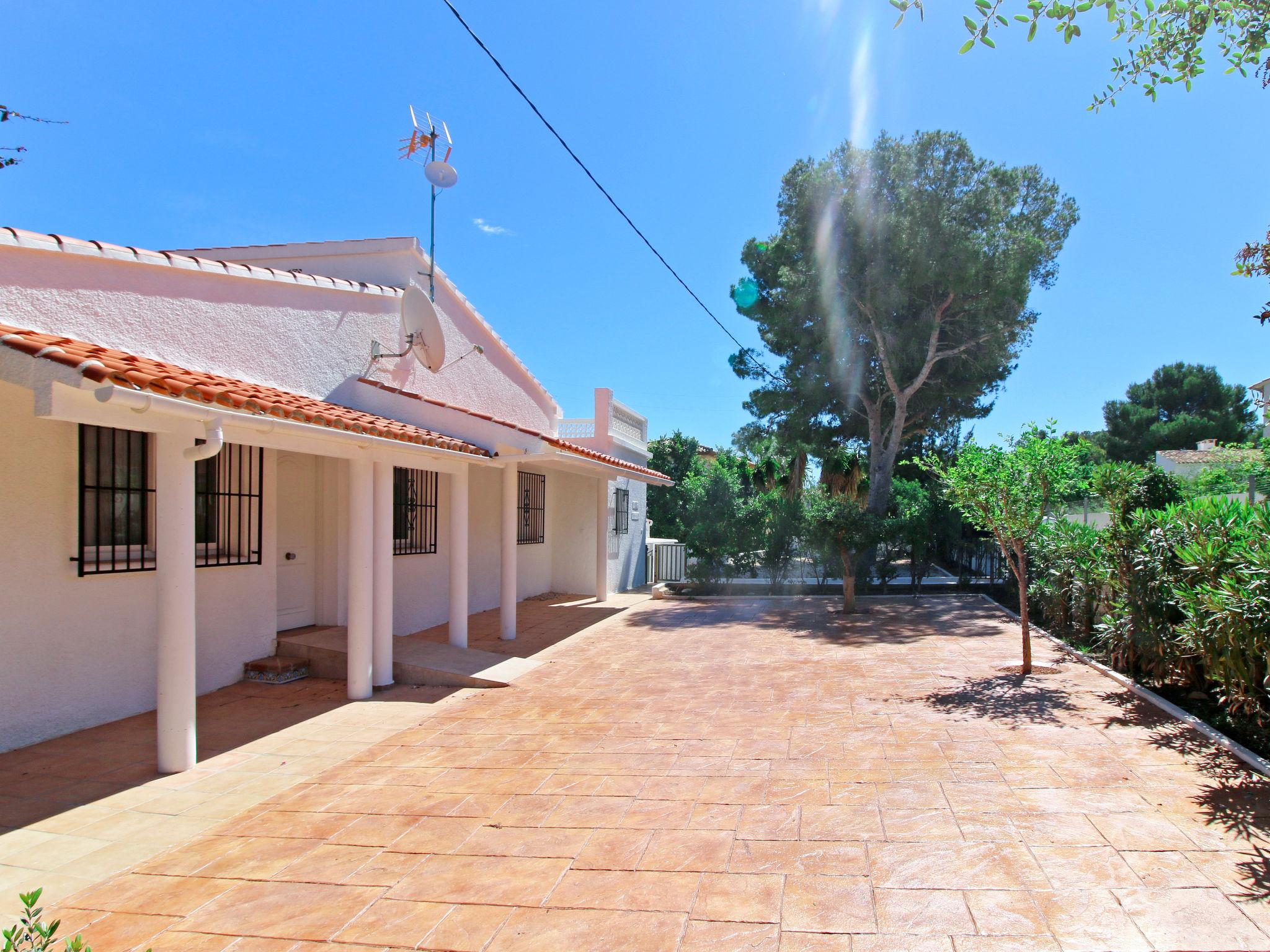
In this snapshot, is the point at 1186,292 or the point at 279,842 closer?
the point at 279,842

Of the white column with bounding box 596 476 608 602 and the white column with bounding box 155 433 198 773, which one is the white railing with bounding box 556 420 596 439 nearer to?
the white column with bounding box 596 476 608 602

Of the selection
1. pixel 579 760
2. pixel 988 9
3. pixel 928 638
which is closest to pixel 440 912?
pixel 579 760

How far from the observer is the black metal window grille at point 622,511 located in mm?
17484

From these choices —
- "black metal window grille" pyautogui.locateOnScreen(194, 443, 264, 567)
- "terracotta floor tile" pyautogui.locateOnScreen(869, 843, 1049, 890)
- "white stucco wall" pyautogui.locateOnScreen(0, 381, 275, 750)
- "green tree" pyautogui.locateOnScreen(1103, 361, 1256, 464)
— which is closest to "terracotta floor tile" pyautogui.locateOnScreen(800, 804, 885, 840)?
"terracotta floor tile" pyautogui.locateOnScreen(869, 843, 1049, 890)

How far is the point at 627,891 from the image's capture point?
3480mm

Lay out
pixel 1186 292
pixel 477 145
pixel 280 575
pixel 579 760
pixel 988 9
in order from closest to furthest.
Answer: pixel 988 9 < pixel 579 760 < pixel 280 575 < pixel 477 145 < pixel 1186 292

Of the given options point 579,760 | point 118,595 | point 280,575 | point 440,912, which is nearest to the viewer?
point 440,912

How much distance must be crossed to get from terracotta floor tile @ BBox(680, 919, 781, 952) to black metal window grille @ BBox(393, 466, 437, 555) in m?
7.73

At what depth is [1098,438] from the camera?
3991 cm

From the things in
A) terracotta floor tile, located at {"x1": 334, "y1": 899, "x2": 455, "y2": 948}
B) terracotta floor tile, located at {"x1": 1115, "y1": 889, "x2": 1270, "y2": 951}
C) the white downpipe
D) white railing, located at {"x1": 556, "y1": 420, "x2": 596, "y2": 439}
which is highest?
white railing, located at {"x1": 556, "y1": 420, "x2": 596, "y2": 439}

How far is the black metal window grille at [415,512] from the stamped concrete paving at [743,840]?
3977mm

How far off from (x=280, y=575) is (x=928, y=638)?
29.7ft

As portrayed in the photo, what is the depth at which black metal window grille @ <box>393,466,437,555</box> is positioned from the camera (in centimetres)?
1018

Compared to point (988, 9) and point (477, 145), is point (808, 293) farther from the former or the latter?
point (988, 9)
